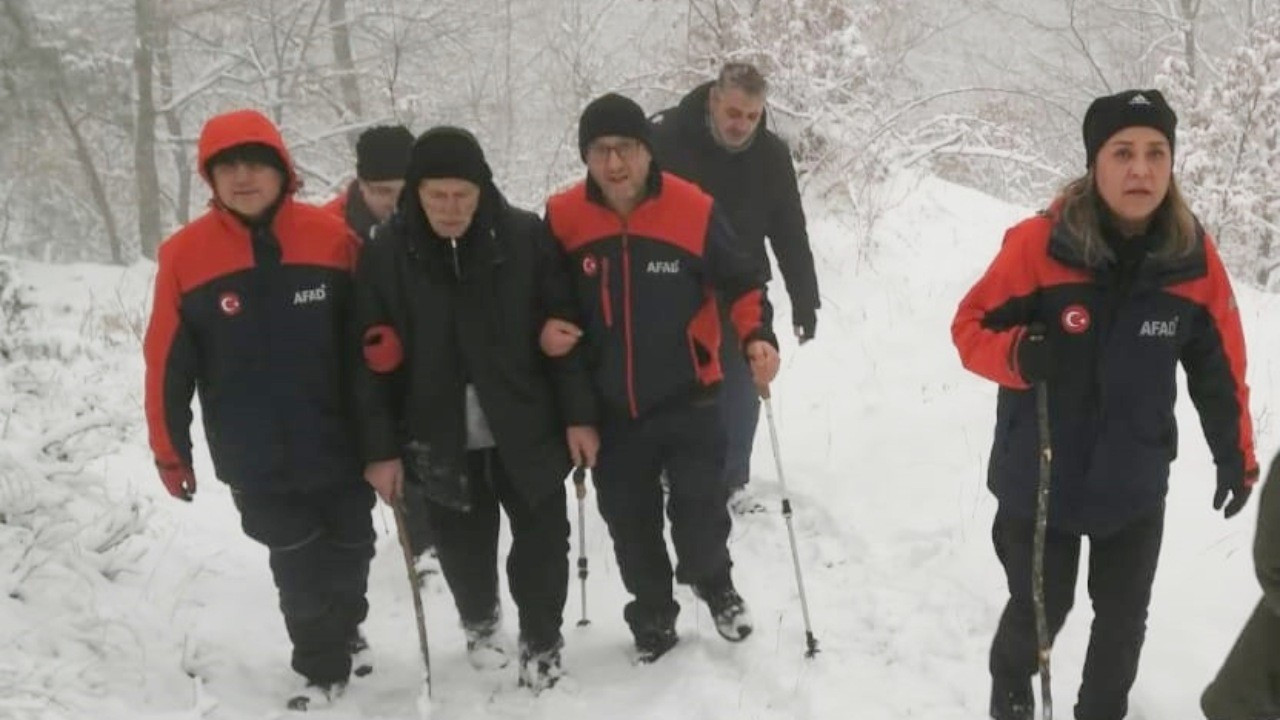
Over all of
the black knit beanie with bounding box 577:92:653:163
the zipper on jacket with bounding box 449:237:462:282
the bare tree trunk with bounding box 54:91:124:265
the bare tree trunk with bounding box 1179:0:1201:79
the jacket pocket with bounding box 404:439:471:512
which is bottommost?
the jacket pocket with bounding box 404:439:471:512

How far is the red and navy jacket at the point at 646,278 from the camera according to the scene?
3.82 metres

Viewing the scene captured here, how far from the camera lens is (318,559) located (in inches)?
155

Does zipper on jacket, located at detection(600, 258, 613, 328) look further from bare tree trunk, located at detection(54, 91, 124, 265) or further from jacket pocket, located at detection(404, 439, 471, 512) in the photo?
bare tree trunk, located at detection(54, 91, 124, 265)

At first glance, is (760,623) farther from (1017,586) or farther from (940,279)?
(940,279)

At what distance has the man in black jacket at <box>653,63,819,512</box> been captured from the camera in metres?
4.81

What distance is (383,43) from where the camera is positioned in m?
21.7

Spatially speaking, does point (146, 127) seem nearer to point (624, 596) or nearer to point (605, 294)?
point (624, 596)

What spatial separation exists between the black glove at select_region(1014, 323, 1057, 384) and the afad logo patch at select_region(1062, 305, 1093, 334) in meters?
0.10

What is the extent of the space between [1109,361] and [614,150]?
5.79ft

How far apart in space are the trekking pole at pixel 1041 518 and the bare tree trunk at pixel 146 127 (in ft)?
64.7

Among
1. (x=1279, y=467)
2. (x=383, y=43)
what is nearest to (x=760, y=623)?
(x=1279, y=467)

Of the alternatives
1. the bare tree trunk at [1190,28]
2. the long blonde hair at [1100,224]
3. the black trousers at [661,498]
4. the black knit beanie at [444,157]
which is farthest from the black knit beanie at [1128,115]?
the bare tree trunk at [1190,28]

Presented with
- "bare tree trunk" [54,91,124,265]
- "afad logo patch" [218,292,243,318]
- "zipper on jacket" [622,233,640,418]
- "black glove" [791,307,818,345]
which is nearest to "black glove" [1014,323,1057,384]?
"zipper on jacket" [622,233,640,418]

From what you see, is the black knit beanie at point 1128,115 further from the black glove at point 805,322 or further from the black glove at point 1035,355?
the black glove at point 805,322
